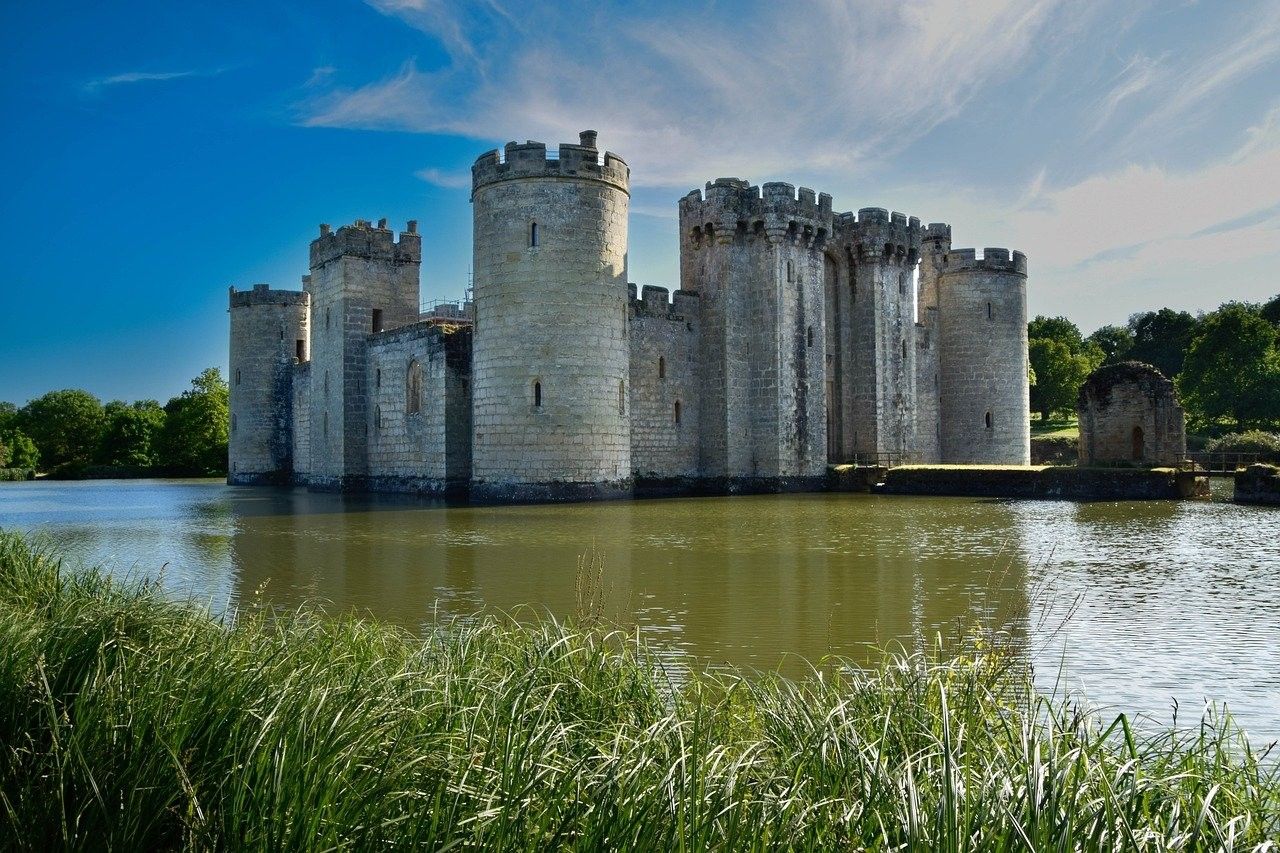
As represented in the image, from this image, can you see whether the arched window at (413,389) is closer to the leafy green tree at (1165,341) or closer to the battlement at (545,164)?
the battlement at (545,164)

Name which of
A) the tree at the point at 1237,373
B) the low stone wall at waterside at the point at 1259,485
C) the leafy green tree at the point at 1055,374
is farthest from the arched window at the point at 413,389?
the leafy green tree at the point at 1055,374

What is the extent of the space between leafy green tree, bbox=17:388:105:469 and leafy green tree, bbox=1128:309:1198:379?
6582 cm

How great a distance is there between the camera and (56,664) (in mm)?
4234

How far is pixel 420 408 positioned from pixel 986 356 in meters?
19.1

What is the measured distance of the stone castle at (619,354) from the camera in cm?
2439

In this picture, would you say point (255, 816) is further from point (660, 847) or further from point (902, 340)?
point (902, 340)

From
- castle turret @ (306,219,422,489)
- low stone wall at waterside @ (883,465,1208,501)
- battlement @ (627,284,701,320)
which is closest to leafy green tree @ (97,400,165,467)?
castle turret @ (306,219,422,489)

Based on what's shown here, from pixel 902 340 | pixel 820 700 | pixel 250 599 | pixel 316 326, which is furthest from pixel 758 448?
pixel 820 700

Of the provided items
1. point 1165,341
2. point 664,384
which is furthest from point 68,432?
point 1165,341

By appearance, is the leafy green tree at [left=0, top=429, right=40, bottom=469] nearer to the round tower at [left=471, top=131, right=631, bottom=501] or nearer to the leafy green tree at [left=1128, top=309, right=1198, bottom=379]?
the round tower at [left=471, top=131, right=631, bottom=501]

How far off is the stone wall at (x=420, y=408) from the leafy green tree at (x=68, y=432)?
140ft

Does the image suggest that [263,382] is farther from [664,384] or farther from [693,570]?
[693,570]

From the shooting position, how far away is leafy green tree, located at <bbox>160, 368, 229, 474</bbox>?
169ft

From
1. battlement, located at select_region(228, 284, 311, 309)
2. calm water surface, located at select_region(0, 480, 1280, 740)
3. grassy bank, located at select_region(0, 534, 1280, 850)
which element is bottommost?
calm water surface, located at select_region(0, 480, 1280, 740)
